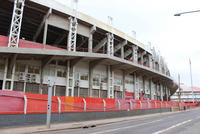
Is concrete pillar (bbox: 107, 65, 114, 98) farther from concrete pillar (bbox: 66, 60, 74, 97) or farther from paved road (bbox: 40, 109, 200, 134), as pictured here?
paved road (bbox: 40, 109, 200, 134)

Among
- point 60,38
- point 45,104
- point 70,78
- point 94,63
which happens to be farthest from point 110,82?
point 45,104

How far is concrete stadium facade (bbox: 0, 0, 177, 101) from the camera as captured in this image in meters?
20.2

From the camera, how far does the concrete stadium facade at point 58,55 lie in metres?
20.2

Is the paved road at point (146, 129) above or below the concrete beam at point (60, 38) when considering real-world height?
below

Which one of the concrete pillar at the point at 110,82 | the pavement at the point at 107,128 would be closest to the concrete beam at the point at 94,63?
the concrete pillar at the point at 110,82

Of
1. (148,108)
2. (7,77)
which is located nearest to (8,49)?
(7,77)

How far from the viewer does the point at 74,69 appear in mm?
25828

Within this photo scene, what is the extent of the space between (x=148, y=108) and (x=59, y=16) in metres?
20.9

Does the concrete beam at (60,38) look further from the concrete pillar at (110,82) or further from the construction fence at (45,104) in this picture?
the construction fence at (45,104)

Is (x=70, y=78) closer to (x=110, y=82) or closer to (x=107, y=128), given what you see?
(x=110, y=82)

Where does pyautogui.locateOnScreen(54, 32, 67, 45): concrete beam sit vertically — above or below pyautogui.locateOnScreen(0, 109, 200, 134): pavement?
above

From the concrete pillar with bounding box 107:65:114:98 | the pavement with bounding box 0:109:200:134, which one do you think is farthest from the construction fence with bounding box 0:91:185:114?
the concrete pillar with bounding box 107:65:114:98

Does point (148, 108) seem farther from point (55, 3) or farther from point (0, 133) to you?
point (0, 133)

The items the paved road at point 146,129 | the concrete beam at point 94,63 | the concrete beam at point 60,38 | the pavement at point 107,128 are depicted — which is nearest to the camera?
the paved road at point 146,129
